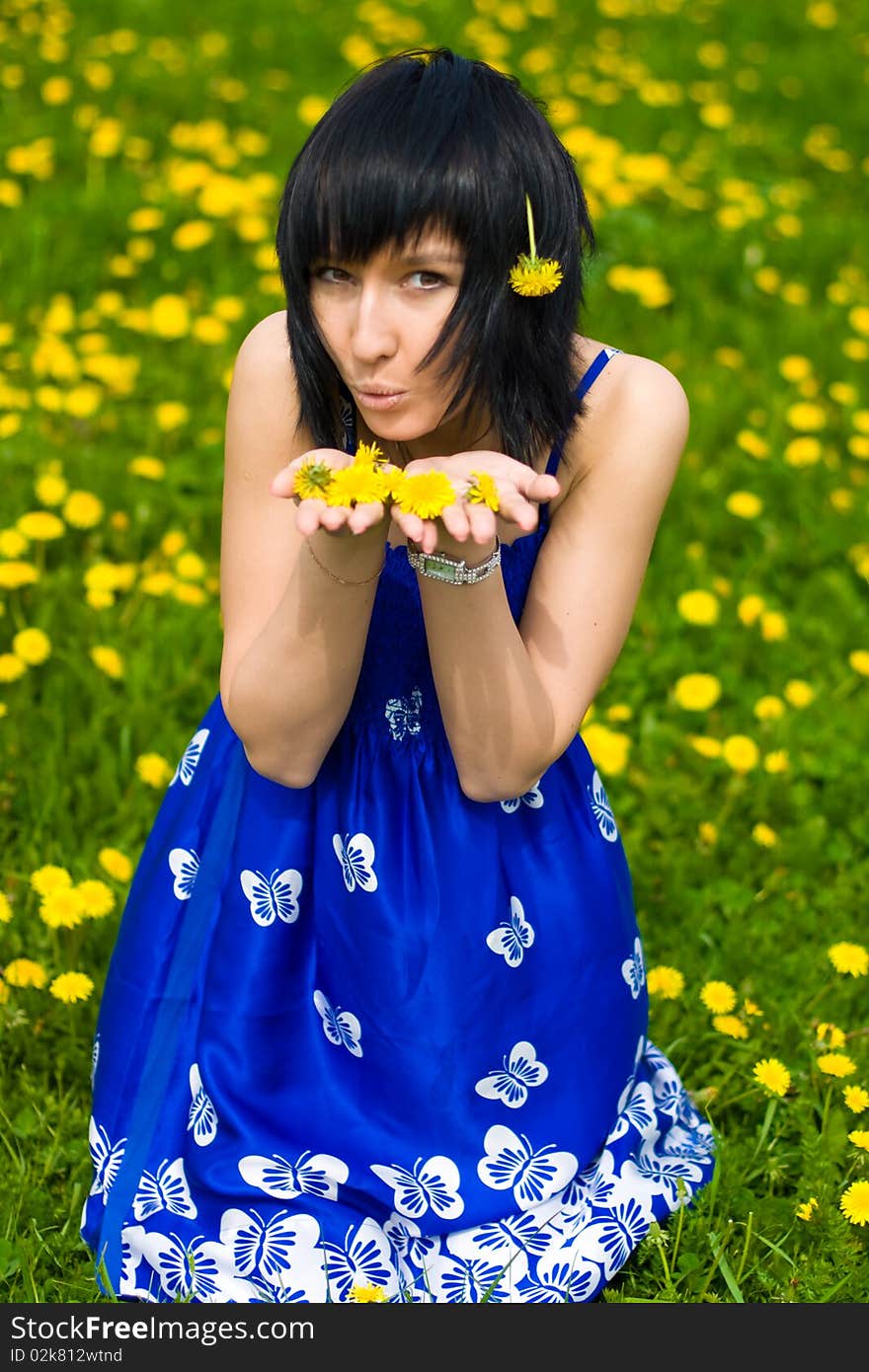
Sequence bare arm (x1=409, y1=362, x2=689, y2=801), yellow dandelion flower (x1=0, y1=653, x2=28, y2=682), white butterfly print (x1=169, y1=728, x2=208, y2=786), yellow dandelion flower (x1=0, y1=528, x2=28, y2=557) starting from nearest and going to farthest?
bare arm (x1=409, y1=362, x2=689, y2=801), white butterfly print (x1=169, y1=728, x2=208, y2=786), yellow dandelion flower (x1=0, y1=653, x2=28, y2=682), yellow dandelion flower (x1=0, y1=528, x2=28, y2=557)

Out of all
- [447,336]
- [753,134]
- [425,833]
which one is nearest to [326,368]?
[447,336]

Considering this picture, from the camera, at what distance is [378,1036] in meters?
1.67

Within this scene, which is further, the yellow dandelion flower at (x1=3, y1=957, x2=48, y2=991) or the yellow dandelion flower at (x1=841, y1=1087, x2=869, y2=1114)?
the yellow dandelion flower at (x1=3, y1=957, x2=48, y2=991)

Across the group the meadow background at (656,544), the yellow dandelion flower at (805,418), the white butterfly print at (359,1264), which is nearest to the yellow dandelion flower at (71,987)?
the meadow background at (656,544)

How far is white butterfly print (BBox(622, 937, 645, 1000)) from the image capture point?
181 cm

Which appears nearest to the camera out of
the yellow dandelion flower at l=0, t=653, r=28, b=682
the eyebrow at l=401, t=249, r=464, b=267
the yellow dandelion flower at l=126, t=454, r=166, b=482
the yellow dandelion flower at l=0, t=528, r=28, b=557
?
the eyebrow at l=401, t=249, r=464, b=267

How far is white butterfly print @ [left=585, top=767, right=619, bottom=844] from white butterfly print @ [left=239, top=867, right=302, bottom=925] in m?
0.36

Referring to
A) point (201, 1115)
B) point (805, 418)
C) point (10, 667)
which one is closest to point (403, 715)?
point (201, 1115)

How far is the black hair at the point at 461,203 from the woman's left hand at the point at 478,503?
0.12m

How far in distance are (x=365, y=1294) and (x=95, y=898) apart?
658 millimetres

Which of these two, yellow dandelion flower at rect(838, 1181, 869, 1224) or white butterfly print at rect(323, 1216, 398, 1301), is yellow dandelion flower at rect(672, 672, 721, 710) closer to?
yellow dandelion flower at rect(838, 1181, 869, 1224)

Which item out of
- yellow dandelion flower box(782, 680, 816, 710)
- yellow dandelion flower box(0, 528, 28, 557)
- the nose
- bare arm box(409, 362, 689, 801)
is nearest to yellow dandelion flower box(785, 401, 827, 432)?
yellow dandelion flower box(782, 680, 816, 710)

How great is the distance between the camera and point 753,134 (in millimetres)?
4703

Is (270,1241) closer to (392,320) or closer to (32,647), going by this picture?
(392,320)
